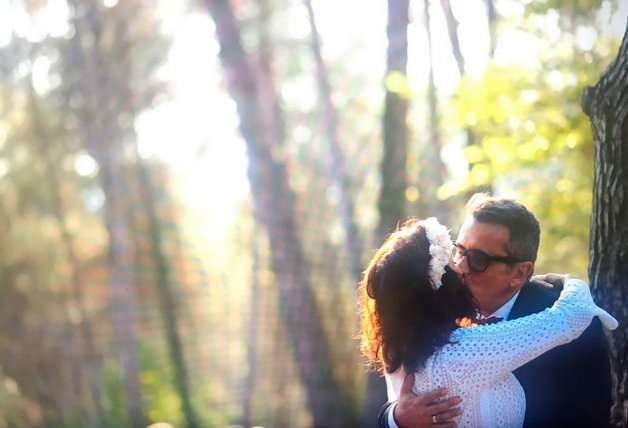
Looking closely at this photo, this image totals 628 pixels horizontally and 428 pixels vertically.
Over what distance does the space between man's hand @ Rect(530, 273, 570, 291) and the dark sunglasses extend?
25cm

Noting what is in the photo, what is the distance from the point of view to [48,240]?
79.6 feet

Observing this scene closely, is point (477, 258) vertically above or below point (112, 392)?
above

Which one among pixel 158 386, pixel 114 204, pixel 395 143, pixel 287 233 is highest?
pixel 395 143

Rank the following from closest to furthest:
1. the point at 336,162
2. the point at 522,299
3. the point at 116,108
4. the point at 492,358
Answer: the point at 492,358 < the point at 522,299 < the point at 116,108 < the point at 336,162

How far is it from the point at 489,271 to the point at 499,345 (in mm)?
418

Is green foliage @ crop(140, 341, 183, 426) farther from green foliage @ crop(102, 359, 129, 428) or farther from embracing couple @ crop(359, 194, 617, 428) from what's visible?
embracing couple @ crop(359, 194, 617, 428)

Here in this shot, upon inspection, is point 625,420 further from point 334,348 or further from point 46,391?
point 46,391

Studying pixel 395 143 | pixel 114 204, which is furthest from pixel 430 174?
pixel 114 204

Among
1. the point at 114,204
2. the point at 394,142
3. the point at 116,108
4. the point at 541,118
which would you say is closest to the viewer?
the point at 541,118

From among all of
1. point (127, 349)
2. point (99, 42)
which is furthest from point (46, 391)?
point (99, 42)

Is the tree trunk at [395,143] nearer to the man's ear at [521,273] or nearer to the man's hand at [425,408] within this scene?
the man's ear at [521,273]

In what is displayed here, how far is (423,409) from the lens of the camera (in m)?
2.72

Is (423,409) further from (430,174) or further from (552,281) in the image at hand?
(430,174)

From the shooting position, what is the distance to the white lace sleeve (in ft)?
8.71
